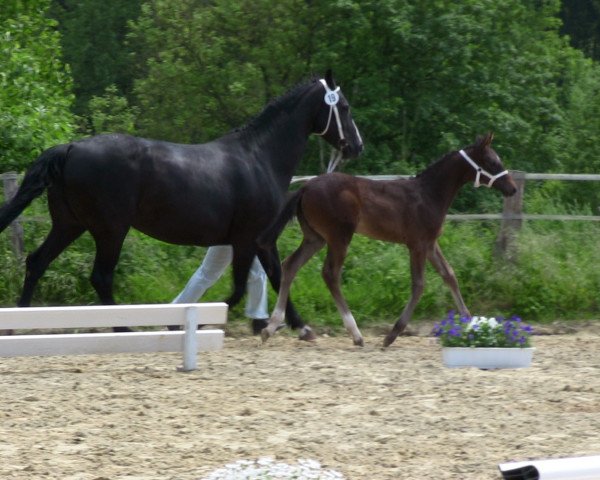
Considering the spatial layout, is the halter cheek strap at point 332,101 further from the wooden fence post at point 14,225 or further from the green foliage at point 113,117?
the green foliage at point 113,117

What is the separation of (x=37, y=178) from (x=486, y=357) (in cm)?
364

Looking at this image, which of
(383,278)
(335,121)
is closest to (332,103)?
(335,121)

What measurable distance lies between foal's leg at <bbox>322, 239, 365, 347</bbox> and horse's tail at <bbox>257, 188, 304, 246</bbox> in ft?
1.38

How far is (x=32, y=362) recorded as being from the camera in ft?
29.1

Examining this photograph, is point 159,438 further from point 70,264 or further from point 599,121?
point 599,121

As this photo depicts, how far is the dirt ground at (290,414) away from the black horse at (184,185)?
3.60ft

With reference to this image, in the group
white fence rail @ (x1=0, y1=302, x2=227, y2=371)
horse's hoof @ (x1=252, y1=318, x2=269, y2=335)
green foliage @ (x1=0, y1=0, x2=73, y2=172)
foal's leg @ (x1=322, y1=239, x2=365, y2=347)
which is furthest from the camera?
green foliage @ (x1=0, y1=0, x2=73, y2=172)

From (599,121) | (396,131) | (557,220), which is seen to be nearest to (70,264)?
(557,220)

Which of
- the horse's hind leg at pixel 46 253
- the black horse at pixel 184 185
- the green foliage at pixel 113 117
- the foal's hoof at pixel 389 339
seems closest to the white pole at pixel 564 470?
the foal's hoof at pixel 389 339

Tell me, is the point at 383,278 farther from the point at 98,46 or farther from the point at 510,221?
the point at 98,46

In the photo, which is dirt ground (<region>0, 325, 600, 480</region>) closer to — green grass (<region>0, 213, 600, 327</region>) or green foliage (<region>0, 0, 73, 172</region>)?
green grass (<region>0, 213, 600, 327</region>)

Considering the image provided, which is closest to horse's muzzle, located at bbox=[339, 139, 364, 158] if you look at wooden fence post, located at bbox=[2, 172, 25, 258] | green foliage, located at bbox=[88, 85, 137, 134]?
wooden fence post, located at bbox=[2, 172, 25, 258]

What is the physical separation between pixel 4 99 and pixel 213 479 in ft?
35.5

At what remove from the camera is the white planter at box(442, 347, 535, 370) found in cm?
869
